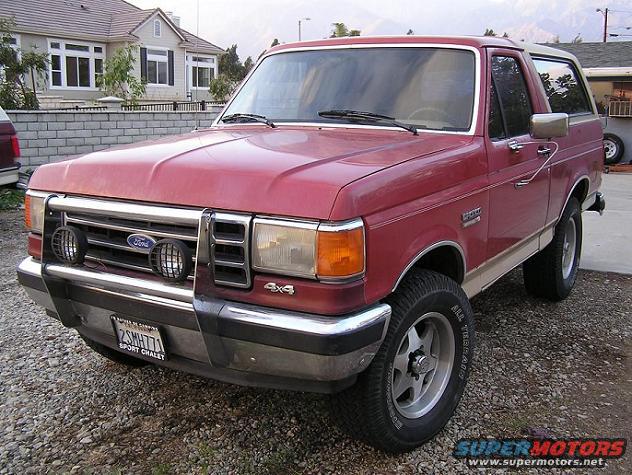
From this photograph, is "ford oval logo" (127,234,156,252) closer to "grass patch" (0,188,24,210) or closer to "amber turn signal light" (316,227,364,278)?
"amber turn signal light" (316,227,364,278)

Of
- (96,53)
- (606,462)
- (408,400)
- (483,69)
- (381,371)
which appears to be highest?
(96,53)

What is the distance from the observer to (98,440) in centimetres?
313

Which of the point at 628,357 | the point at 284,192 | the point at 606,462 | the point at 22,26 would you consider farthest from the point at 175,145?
the point at 22,26

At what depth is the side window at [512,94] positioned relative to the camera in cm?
391

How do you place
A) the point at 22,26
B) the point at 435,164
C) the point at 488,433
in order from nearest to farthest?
the point at 435,164 → the point at 488,433 → the point at 22,26

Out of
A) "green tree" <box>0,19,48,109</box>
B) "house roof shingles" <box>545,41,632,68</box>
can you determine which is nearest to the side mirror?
"green tree" <box>0,19,48,109</box>

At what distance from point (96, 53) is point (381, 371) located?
1108 inches

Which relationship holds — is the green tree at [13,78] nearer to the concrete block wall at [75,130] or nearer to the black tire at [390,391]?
the concrete block wall at [75,130]

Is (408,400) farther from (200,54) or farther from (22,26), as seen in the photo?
(200,54)

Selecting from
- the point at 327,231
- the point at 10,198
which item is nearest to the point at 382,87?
the point at 327,231

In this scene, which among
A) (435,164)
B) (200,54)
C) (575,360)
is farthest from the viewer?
(200,54)

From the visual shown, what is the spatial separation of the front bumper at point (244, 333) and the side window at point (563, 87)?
9.73ft

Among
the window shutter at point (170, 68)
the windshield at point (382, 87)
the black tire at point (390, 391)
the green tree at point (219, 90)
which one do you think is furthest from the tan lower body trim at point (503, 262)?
the window shutter at point (170, 68)

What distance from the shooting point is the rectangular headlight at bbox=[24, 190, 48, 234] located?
10.3 feet
